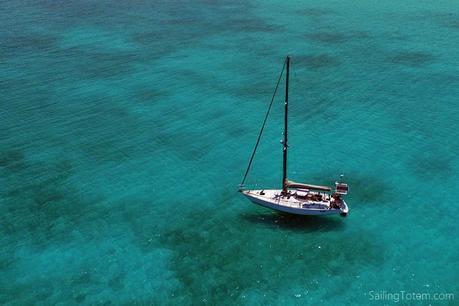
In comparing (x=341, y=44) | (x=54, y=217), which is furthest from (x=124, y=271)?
(x=341, y=44)

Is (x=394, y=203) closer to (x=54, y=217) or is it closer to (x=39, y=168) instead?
(x=54, y=217)

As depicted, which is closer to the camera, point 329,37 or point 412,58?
point 412,58

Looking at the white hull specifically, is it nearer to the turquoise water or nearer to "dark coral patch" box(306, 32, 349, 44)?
the turquoise water

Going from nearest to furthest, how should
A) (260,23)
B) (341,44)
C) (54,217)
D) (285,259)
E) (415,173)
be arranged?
(285,259) → (54,217) → (415,173) → (341,44) → (260,23)

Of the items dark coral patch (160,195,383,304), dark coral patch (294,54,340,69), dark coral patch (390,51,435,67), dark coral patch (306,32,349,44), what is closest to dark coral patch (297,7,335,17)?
dark coral patch (306,32,349,44)

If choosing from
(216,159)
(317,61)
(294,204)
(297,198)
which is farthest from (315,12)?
(294,204)

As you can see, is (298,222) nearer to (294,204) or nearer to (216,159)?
(294,204)

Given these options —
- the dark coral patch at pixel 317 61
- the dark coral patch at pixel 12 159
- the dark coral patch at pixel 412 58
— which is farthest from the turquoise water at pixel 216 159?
the dark coral patch at pixel 317 61
